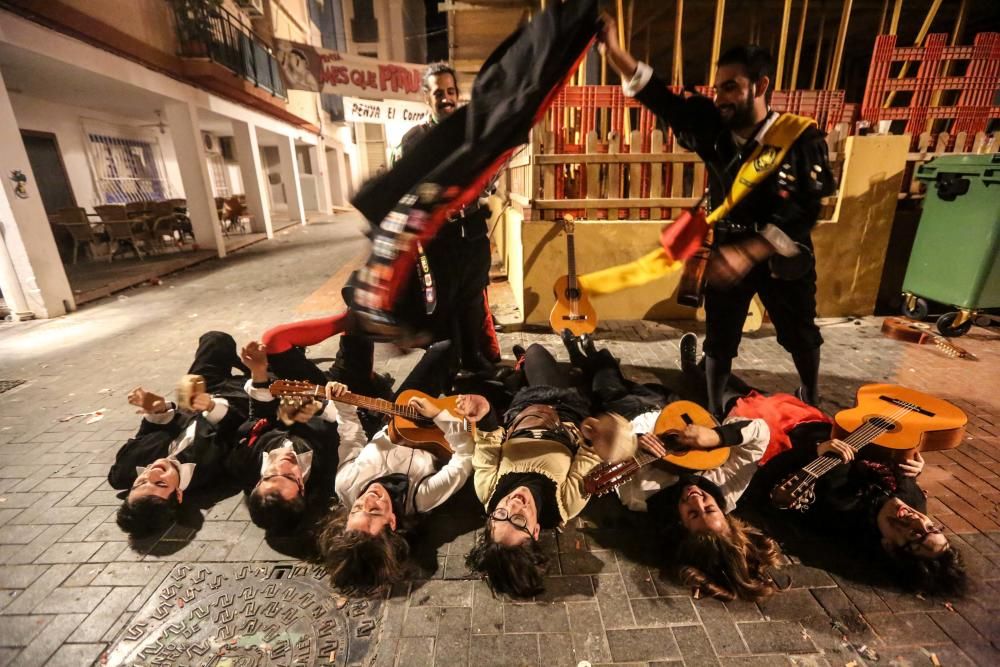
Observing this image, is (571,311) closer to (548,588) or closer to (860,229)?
(548,588)

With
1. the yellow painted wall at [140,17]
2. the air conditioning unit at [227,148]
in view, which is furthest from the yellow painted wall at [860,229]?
the air conditioning unit at [227,148]

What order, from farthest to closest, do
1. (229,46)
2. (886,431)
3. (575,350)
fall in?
(229,46), (575,350), (886,431)

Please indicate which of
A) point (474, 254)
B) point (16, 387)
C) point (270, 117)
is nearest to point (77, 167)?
point (270, 117)

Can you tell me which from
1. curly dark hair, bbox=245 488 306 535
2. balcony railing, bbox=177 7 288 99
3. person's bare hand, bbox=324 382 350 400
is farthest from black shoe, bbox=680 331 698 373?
balcony railing, bbox=177 7 288 99

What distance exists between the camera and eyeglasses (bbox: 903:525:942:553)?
2188mm

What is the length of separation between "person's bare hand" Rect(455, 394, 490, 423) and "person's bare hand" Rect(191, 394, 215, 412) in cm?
161

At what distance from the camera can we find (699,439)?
2.62 metres

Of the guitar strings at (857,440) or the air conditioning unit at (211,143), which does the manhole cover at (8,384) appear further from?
the air conditioning unit at (211,143)

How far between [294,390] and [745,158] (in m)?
3.03

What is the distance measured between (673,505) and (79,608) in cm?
302

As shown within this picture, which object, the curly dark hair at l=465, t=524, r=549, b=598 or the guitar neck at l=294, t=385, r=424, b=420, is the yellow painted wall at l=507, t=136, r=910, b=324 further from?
the curly dark hair at l=465, t=524, r=549, b=598

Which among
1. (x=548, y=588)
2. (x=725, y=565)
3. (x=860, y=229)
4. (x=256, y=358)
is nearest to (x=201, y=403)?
(x=256, y=358)

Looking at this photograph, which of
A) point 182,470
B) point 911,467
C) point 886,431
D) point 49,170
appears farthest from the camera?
Answer: point 49,170

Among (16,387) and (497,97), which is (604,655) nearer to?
(497,97)
